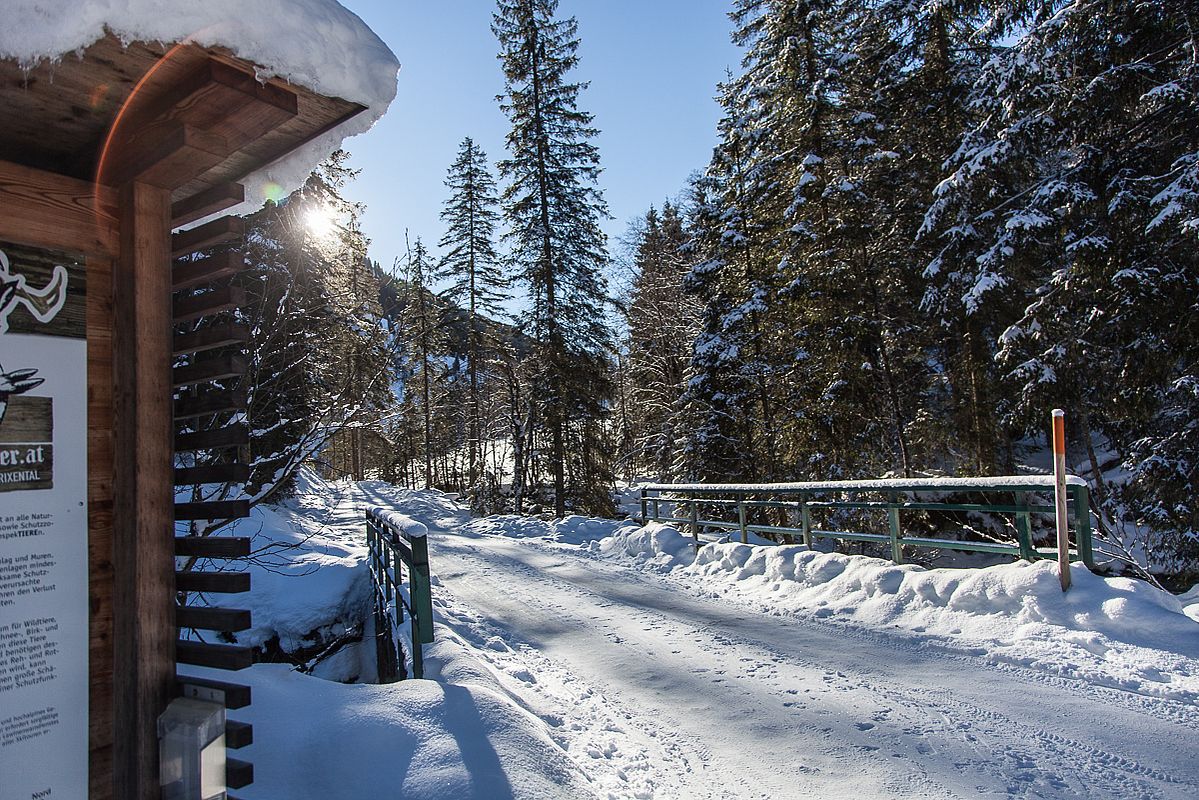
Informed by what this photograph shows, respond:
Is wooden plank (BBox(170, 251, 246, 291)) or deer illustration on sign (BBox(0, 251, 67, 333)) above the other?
wooden plank (BBox(170, 251, 246, 291))

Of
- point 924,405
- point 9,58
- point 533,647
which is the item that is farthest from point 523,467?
point 9,58

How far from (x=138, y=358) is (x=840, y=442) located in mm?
13822

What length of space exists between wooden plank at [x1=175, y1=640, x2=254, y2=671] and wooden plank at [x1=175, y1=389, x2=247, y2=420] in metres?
0.97

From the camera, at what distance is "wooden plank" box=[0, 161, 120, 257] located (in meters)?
2.22

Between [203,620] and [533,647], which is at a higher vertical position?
[203,620]

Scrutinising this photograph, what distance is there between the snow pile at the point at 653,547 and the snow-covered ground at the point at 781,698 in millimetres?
2332

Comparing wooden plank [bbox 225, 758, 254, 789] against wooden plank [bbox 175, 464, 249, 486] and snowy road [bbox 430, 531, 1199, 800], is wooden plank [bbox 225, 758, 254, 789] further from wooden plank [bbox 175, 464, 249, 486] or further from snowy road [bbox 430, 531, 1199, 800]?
snowy road [bbox 430, 531, 1199, 800]

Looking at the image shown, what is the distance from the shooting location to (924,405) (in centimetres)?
1516

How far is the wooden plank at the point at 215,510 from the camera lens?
264 centimetres

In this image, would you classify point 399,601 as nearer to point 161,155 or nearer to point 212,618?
point 212,618

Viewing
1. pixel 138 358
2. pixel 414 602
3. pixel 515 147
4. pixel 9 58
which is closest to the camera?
pixel 9 58

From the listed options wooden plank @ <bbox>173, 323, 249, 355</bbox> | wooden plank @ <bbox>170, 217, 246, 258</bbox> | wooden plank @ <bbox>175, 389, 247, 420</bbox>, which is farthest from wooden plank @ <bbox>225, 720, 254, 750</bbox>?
wooden plank @ <bbox>170, 217, 246, 258</bbox>

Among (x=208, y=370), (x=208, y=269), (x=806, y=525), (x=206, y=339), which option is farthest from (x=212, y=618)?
(x=806, y=525)

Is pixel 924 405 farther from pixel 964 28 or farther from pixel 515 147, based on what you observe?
pixel 515 147
